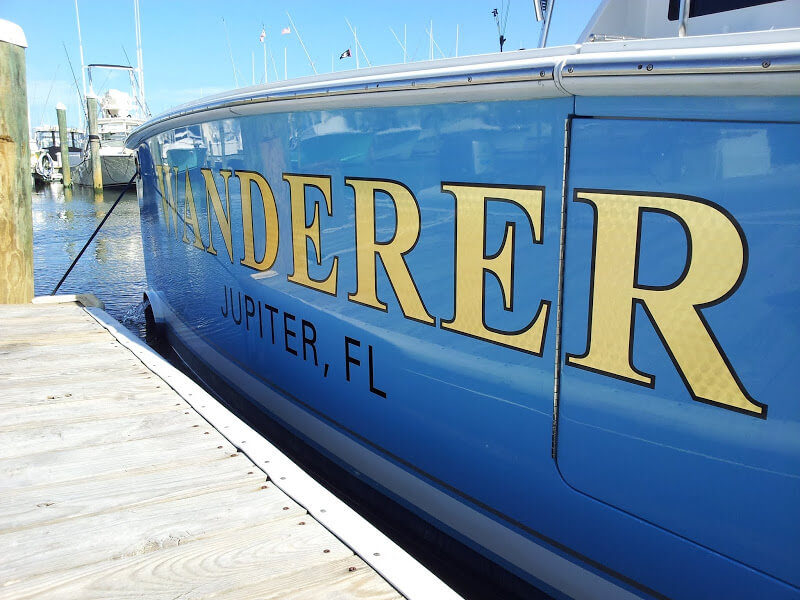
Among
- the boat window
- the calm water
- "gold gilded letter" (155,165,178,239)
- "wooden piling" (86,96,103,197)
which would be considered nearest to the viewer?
the boat window

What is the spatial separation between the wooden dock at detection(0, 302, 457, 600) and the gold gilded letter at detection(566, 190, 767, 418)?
77 cm

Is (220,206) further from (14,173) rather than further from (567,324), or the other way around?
(567,324)

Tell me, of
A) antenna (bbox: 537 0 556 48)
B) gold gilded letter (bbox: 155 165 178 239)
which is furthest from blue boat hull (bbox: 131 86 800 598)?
gold gilded letter (bbox: 155 165 178 239)

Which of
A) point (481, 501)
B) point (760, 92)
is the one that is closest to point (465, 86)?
point (760, 92)

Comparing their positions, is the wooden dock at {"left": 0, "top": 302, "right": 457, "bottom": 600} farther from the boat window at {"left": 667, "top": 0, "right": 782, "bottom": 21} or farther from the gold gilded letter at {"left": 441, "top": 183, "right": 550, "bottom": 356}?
the boat window at {"left": 667, "top": 0, "right": 782, "bottom": 21}

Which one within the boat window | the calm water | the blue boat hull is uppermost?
the boat window

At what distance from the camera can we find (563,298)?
1.97 m

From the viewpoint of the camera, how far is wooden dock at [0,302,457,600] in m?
1.63

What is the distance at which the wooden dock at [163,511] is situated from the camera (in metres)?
1.63

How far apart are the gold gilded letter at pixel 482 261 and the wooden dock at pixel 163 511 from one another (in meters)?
0.71

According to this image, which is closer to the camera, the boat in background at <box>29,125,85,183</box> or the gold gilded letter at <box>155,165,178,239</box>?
the gold gilded letter at <box>155,165,178,239</box>

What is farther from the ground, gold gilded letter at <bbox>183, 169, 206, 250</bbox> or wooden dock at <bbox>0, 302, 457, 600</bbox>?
gold gilded letter at <bbox>183, 169, 206, 250</bbox>

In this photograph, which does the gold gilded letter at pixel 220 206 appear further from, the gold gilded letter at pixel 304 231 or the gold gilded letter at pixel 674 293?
the gold gilded letter at pixel 674 293

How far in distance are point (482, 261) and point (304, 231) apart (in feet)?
3.71
